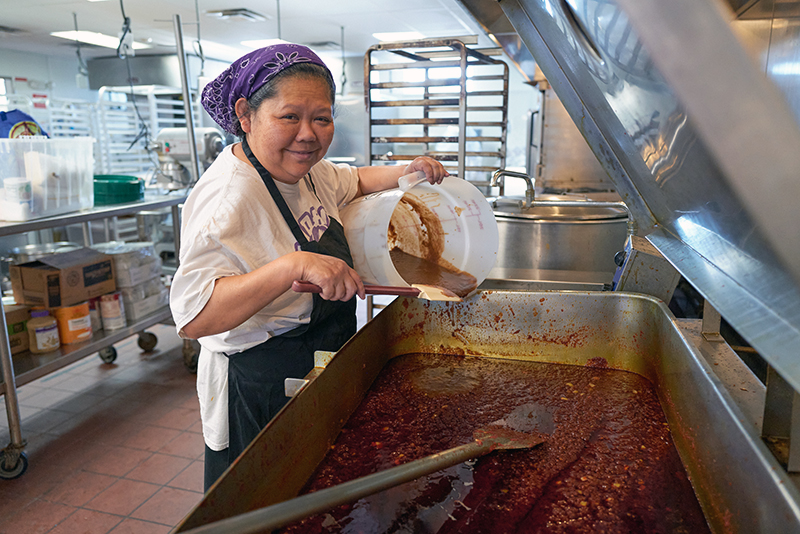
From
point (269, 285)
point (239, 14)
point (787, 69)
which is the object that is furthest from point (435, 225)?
point (239, 14)

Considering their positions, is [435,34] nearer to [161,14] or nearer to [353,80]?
[353,80]

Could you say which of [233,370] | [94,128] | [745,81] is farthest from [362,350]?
[94,128]

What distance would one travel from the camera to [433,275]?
5.26 feet

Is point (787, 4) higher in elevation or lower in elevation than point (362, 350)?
higher

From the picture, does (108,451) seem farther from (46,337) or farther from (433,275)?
(433,275)

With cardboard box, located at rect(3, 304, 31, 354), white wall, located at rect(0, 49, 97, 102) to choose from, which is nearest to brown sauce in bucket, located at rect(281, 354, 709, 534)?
cardboard box, located at rect(3, 304, 31, 354)

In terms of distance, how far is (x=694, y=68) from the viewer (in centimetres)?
57

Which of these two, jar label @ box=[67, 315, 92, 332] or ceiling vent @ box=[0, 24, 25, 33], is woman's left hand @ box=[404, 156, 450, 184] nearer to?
jar label @ box=[67, 315, 92, 332]

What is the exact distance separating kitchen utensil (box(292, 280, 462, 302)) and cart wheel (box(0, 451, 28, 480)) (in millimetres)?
2008

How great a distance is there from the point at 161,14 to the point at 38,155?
425cm

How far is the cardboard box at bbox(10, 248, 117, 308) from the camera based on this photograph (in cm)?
271

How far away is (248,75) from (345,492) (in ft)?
3.16

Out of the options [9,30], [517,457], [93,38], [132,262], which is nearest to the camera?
[517,457]

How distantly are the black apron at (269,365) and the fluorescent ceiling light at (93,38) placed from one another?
717cm
